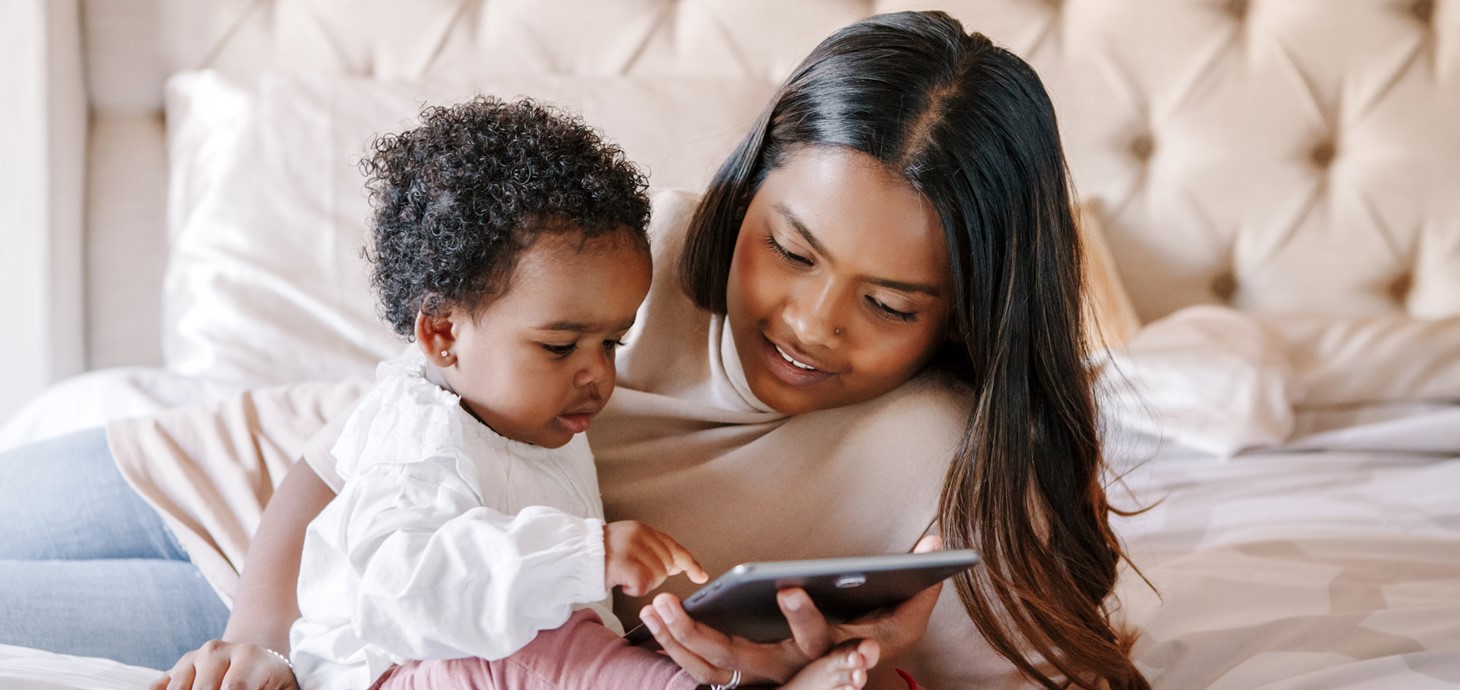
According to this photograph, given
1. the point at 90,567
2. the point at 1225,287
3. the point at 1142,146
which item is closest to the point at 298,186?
the point at 90,567

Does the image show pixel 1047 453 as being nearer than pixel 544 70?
Yes

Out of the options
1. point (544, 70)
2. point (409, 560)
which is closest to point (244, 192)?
point (544, 70)

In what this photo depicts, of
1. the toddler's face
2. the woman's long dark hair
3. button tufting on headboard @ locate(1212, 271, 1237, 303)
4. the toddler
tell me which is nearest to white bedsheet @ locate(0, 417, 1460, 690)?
the woman's long dark hair

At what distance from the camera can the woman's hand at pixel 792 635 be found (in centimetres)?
72

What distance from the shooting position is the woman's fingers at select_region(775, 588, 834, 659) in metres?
0.70

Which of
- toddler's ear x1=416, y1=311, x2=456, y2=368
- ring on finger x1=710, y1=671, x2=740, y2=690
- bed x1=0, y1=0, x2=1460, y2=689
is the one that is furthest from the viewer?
bed x1=0, y1=0, x2=1460, y2=689

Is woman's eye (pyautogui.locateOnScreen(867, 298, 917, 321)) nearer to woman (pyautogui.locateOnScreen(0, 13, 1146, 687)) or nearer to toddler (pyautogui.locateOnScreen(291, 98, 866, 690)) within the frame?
woman (pyautogui.locateOnScreen(0, 13, 1146, 687))

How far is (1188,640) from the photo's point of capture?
1010mm

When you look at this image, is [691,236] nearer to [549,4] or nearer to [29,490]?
[29,490]

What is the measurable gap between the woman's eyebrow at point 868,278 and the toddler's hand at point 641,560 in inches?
11.3

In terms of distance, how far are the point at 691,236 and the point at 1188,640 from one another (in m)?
0.56

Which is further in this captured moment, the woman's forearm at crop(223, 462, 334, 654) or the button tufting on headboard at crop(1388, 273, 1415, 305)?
the button tufting on headboard at crop(1388, 273, 1415, 305)

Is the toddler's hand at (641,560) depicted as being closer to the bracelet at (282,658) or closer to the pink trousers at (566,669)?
the pink trousers at (566,669)

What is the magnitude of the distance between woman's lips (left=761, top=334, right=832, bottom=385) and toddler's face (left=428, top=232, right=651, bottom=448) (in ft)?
0.47
